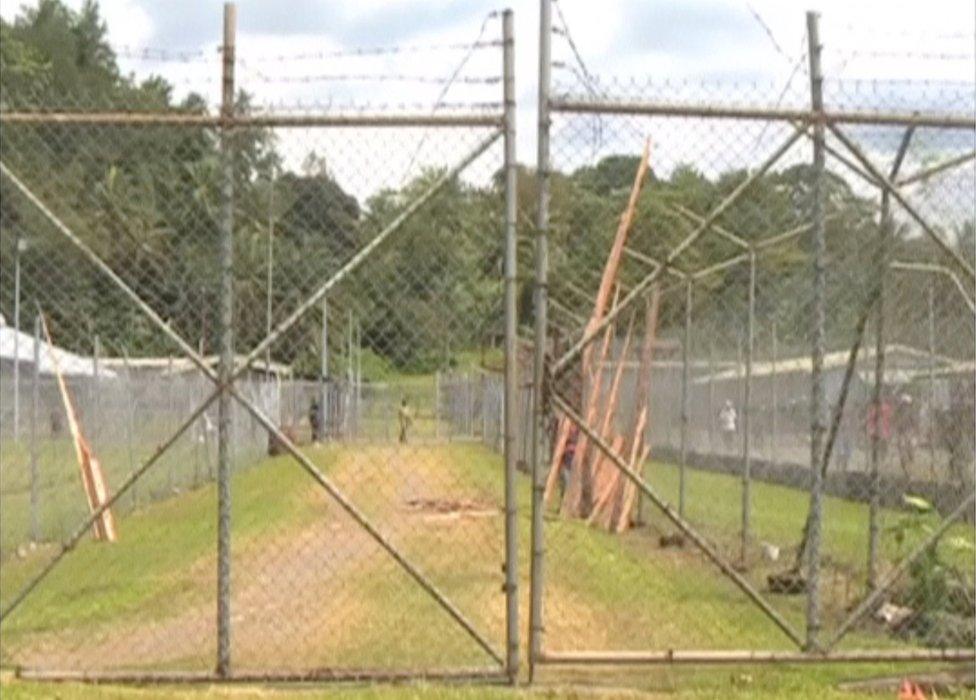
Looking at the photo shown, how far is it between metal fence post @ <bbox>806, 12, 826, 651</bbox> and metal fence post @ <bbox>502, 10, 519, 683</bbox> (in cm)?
145

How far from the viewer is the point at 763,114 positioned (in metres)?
9.81

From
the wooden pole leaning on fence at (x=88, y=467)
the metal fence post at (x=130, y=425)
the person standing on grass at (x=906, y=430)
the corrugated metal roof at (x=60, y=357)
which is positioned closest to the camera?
the person standing on grass at (x=906, y=430)

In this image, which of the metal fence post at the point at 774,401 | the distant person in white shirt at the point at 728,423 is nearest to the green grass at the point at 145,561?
the distant person in white shirt at the point at 728,423

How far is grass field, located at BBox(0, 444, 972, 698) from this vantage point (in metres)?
10.8

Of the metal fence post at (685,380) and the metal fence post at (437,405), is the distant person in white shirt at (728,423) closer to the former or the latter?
the metal fence post at (685,380)

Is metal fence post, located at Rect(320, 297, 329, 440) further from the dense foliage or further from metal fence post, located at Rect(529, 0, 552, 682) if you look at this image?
metal fence post, located at Rect(529, 0, 552, 682)

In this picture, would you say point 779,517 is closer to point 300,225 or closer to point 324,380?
point 324,380

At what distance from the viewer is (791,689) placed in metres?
9.75

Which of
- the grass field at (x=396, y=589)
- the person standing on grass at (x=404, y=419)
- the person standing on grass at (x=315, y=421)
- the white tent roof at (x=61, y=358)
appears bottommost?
the grass field at (x=396, y=589)

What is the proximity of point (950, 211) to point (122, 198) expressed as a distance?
4.66m

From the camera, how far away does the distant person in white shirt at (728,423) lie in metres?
21.9

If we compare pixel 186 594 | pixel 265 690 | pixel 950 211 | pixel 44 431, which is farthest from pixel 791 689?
pixel 44 431

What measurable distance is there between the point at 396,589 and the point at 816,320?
494 cm

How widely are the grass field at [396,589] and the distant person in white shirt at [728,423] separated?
44cm
